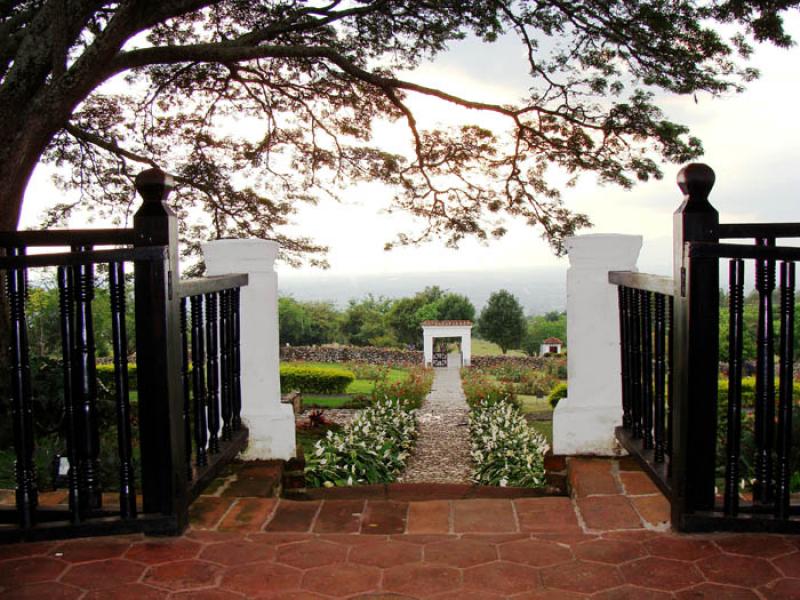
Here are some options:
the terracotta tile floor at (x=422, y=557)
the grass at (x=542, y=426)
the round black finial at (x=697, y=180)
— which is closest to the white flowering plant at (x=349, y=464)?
the terracotta tile floor at (x=422, y=557)

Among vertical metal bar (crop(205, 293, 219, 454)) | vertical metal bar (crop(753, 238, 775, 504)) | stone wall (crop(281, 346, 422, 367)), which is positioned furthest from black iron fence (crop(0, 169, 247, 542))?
stone wall (crop(281, 346, 422, 367))

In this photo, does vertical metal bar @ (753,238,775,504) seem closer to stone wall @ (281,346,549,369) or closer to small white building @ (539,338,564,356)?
stone wall @ (281,346,549,369)

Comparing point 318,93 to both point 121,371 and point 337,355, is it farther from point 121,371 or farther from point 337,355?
point 337,355

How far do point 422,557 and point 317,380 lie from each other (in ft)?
55.3

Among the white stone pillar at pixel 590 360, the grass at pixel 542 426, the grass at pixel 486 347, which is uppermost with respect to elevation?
the white stone pillar at pixel 590 360

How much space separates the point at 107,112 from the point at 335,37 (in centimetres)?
321

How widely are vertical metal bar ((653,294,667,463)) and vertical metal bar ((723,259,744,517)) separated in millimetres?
337

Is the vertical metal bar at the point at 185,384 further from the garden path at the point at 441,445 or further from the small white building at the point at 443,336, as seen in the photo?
the small white building at the point at 443,336

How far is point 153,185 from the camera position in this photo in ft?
7.77

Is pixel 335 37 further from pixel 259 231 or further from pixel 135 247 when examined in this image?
pixel 135 247

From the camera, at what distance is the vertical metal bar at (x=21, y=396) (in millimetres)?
2342

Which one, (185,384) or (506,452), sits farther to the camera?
(506,452)

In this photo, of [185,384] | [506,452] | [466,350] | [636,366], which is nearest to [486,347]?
[466,350]

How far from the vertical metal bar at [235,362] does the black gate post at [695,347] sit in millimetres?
2026
